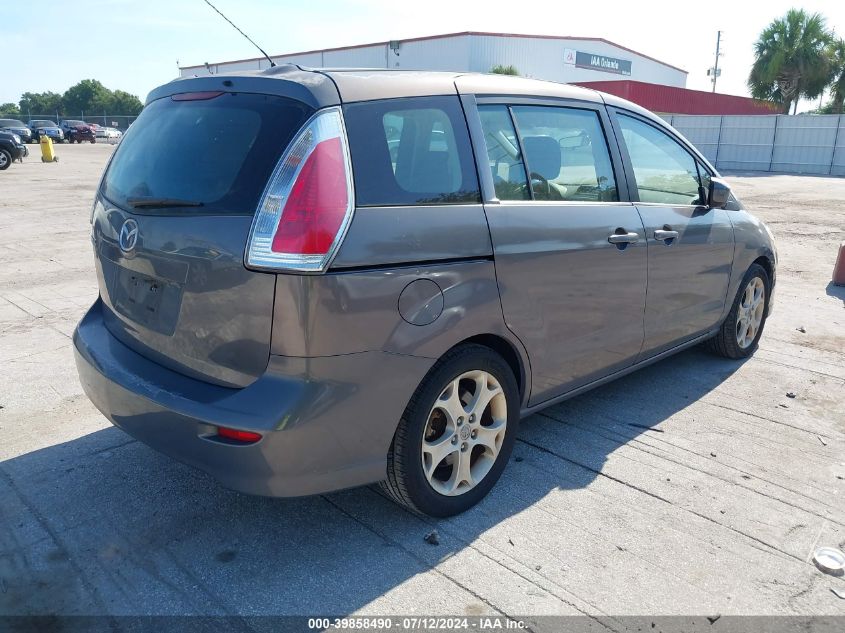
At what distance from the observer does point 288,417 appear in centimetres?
243

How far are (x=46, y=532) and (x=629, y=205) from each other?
3.26m

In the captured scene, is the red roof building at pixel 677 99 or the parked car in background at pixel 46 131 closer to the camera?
the red roof building at pixel 677 99

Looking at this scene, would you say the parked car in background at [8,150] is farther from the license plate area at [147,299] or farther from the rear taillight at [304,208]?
the rear taillight at [304,208]

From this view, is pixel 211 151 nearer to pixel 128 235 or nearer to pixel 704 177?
pixel 128 235

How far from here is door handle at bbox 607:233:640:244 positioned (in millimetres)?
3652

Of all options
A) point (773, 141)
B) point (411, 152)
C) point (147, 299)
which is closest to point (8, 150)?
point (147, 299)

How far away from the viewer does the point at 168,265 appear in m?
2.70

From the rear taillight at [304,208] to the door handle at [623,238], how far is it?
5.48 ft

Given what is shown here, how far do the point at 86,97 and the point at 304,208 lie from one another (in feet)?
404

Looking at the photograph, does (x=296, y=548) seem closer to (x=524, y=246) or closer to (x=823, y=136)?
(x=524, y=246)

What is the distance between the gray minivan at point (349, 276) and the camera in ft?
8.10

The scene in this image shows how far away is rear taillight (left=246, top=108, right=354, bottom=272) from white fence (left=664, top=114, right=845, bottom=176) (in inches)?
1309

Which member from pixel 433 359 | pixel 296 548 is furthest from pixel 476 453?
pixel 296 548

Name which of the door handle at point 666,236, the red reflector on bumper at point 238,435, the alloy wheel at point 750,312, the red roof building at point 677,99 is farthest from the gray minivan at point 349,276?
the red roof building at point 677,99
